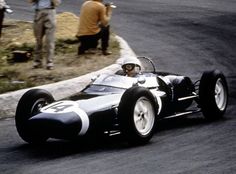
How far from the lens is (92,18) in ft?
52.1

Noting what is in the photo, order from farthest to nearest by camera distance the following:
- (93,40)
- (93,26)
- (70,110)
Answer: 1. (93,40)
2. (93,26)
3. (70,110)

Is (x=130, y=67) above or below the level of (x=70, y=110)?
above

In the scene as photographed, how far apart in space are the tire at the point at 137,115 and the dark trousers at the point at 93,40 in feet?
18.9

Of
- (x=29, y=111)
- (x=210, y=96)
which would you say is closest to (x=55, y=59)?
(x=210, y=96)

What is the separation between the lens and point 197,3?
2573 centimetres

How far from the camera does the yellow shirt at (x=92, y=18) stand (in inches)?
624

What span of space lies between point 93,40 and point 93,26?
0.95ft

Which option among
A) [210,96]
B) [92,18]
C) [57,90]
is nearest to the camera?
[210,96]

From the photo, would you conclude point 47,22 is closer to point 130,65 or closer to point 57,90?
point 57,90

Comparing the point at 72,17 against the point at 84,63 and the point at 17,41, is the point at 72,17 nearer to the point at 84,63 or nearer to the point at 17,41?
the point at 17,41

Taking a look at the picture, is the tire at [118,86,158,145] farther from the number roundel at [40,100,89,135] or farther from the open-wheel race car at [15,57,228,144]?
the number roundel at [40,100,89,135]

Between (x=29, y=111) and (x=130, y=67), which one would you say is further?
(x=130, y=67)

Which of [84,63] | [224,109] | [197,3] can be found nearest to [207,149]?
[224,109]

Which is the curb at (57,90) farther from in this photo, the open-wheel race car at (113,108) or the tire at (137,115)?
the tire at (137,115)
